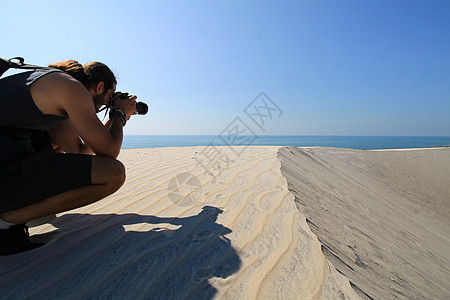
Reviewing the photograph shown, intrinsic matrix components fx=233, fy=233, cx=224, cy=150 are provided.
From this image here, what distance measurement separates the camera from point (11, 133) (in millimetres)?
1336

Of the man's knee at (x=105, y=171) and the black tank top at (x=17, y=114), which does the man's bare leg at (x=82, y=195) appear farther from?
the black tank top at (x=17, y=114)

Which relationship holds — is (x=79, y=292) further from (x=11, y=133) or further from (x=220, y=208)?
(x=220, y=208)

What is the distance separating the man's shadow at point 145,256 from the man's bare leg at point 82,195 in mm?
226

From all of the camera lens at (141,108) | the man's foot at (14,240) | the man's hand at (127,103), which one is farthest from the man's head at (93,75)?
the man's foot at (14,240)

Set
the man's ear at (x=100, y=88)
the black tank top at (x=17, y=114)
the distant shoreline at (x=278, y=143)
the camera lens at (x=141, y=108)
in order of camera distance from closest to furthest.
Answer: 1. the black tank top at (x=17, y=114)
2. the man's ear at (x=100, y=88)
3. the camera lens at (x=141, y=108)
4. the distant shoreline at (x=278, y=143)

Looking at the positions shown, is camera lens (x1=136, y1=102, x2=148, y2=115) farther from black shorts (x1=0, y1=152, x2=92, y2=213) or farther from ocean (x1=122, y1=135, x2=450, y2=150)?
ocean (x1=122, y1=135, x2=450, y2=150)

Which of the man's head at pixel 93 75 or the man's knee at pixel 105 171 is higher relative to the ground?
the man's head at pixel 93 75

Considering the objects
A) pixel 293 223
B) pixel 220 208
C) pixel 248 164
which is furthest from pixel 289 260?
pixel 248 164

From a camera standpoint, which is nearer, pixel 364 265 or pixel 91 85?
pixel 364 265

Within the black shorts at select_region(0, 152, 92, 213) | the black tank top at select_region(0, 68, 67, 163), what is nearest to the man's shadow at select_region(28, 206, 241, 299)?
the black shorts at select_region(0, 152, 92, 213)

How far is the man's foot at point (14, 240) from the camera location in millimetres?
1348

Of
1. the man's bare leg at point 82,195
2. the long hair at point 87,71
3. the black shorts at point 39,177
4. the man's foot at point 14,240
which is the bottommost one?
the man's foot at point 14,240

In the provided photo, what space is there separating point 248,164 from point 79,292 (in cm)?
292

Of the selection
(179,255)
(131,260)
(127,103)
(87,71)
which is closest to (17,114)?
(87,71)
